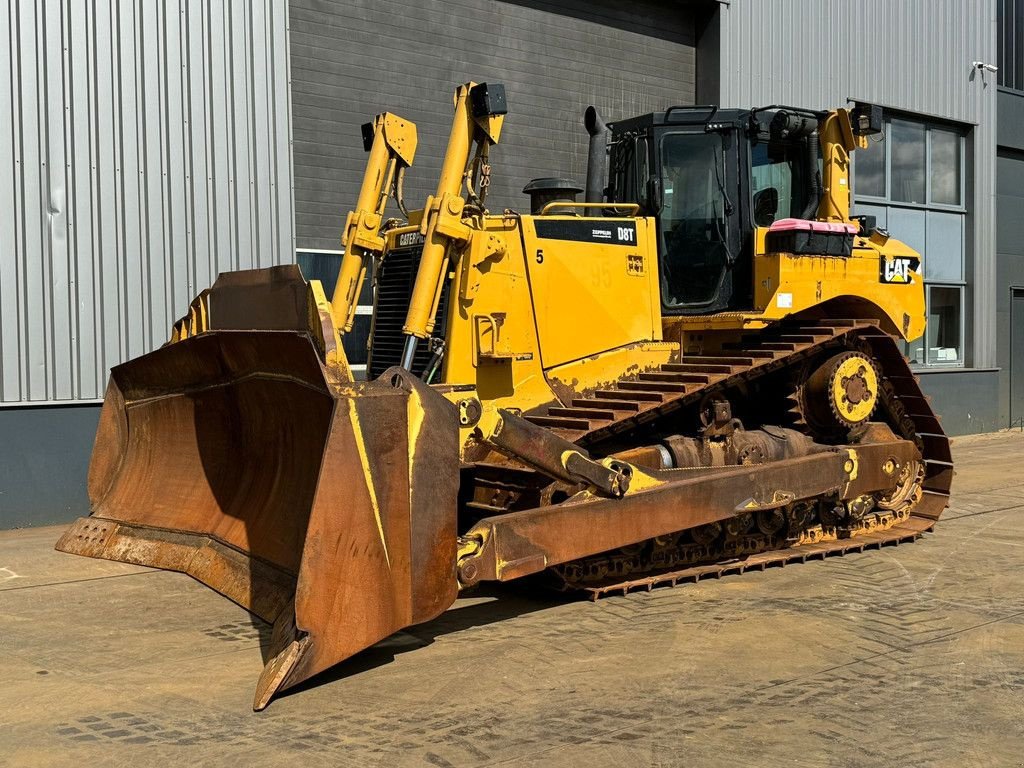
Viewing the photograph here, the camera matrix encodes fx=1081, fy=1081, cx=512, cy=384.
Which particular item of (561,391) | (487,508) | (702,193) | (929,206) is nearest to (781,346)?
(702,193)

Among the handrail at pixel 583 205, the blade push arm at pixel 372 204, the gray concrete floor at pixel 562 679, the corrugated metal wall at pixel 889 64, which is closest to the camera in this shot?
the gray concrete floor at pixel 562 679

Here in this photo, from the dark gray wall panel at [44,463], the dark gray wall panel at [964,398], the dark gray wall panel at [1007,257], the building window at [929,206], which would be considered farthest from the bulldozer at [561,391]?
the dark gray wall panel at [1007,257]

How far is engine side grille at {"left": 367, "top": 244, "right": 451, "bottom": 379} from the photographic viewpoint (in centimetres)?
729

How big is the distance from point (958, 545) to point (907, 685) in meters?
3.68

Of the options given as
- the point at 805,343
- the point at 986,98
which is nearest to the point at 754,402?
the point at 805,343

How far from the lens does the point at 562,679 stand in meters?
4.78

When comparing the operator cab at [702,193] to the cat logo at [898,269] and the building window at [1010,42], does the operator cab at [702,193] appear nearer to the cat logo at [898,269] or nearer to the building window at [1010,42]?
the cat logo at [898,269]

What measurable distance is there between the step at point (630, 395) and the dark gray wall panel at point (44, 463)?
4.72 metres

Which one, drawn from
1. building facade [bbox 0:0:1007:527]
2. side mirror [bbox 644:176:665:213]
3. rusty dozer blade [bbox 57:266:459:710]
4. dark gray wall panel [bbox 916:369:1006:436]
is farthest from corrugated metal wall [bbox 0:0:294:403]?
dark gray wall panel [bbox 916:369:1006:436]

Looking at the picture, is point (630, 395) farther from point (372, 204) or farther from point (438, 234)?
point (372, 204)

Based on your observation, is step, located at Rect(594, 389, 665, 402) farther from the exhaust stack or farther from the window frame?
the window frame

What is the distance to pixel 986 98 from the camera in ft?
57.8

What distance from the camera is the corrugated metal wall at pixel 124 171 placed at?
898 centimetres

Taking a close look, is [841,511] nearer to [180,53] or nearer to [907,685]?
[907,685]
